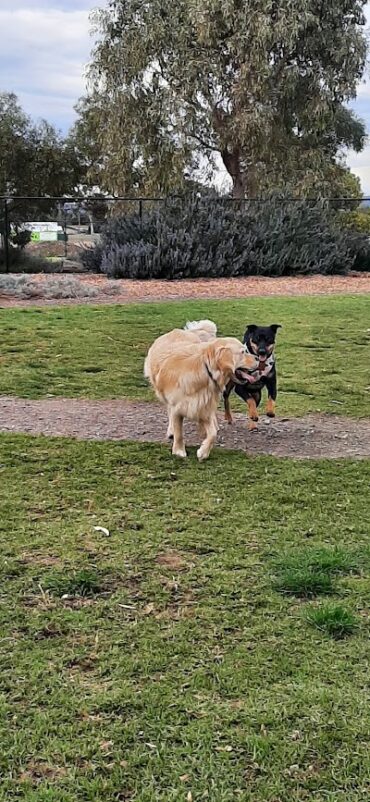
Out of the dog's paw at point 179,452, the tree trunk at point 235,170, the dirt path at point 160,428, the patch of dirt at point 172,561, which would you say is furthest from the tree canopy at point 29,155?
the patch of dirt at point 172,561

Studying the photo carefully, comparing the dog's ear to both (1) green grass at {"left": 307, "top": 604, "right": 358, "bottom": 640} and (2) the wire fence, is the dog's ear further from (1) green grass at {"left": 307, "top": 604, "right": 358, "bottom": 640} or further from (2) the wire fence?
(2) the wire fence

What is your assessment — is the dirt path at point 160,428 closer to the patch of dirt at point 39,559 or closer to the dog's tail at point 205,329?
the dog's tail at point 205,329

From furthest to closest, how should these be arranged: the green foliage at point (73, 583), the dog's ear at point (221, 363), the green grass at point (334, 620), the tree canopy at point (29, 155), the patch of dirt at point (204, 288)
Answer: the tree canopy at point (29, 155) < the patch of dirt at point (204, 288) < the dog's ear at point (221, 363) < the green foliage at point (73, 583) < the green grass at point (334, 620)

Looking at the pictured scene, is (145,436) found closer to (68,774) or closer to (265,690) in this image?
(265,690)

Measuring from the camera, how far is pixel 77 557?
3.52 metres

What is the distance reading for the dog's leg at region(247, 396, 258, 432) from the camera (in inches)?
219

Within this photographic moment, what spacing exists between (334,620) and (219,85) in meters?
25.0

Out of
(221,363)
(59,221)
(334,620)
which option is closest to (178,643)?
(334,620)

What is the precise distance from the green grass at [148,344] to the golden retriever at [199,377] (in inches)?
61.3

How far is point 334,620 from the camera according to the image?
2988 mm

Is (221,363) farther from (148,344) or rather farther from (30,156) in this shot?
(30,156)

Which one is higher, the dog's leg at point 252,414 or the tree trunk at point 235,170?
the tree trunk at point 235,170

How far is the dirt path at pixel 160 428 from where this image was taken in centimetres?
538

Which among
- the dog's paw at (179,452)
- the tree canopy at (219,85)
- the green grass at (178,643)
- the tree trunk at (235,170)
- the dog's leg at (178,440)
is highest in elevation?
the tree canopy at (219,85)
